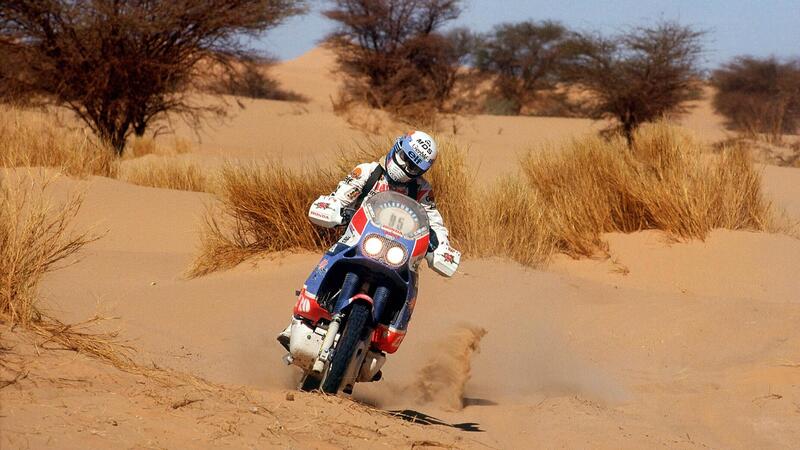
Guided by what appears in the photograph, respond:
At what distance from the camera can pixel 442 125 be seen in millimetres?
31312

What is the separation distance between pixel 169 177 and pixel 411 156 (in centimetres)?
1016

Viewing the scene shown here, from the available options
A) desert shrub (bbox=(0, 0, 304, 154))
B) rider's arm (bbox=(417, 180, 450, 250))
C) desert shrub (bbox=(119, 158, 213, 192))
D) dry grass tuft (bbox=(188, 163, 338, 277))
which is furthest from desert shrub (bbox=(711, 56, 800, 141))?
rider's arm (bbox=(417, 180, 450, 250))

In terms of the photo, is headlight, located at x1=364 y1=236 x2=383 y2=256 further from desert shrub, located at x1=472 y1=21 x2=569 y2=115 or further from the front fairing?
desert shrub, located at x1=472 y1=21 x2=569 y2=115

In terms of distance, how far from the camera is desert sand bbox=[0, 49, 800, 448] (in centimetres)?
426

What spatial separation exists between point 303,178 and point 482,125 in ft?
83.4

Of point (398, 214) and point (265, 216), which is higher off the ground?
point (398, 214)

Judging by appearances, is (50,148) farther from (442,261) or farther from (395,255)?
(395,255)

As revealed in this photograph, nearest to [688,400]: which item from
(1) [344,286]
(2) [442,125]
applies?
(1) [344,286]

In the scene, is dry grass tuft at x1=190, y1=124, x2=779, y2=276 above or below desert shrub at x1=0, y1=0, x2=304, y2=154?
above

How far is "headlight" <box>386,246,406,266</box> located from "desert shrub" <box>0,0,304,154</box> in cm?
1392

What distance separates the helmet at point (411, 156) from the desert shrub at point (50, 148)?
314 inches

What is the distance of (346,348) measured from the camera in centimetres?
541

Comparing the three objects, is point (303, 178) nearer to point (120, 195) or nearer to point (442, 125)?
point (120, 195)

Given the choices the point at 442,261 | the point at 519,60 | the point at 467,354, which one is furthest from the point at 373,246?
the point at 519,60
